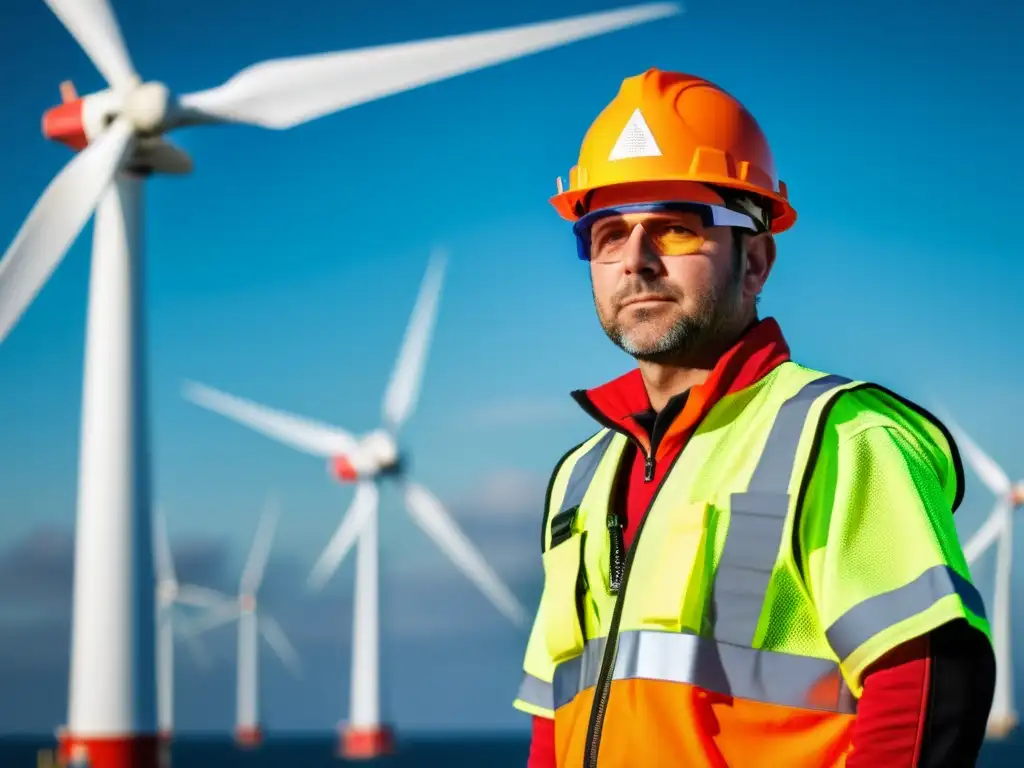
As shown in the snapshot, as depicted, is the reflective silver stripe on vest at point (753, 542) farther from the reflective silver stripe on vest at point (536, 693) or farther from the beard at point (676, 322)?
the reflective silver stripe on vest at point (536, 693)

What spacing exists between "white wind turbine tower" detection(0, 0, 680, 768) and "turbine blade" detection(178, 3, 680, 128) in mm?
27

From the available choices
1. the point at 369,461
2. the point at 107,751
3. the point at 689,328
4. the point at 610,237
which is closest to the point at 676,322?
the point at 689,328

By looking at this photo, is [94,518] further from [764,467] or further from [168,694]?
[168,694]

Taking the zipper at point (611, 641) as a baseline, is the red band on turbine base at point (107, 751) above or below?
above

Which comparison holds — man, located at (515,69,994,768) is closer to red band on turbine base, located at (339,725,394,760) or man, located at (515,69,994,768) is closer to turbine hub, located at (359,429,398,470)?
turbine hub, located at (359,429,398,470)

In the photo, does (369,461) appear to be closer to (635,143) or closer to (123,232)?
(123,232)

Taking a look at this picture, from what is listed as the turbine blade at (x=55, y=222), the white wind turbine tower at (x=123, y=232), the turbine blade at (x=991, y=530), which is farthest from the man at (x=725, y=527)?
the turbine blade at (x=991, y=530)

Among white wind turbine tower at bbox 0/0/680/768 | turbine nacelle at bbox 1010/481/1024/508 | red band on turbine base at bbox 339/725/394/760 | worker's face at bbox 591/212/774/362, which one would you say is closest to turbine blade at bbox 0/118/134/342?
white wind turbine tower at bbox 0/0/680/768

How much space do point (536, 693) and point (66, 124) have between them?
31.9 meters

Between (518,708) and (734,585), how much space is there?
1.74 metres

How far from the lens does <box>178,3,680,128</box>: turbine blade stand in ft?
89.5

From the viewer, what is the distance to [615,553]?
5.28 meters

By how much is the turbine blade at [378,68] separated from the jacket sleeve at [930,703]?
2245 cm

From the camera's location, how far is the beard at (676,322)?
16.9ft
